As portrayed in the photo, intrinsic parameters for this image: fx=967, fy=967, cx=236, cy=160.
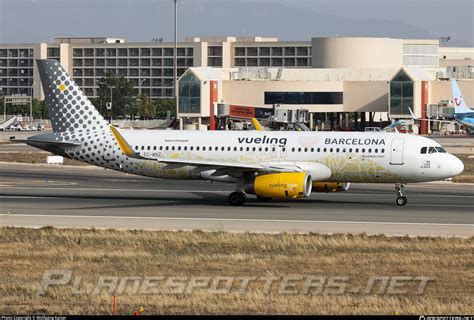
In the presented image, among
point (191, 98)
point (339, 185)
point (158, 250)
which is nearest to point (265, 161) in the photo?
point (339, 185)

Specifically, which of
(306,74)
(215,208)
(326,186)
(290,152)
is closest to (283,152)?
(290,152)

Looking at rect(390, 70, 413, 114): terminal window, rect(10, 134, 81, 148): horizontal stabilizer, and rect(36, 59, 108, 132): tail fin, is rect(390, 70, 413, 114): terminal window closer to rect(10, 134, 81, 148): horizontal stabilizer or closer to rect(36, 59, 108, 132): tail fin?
rect(36, 59, 108, 132): tail fin

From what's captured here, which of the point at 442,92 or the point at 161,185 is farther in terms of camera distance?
the point at 442,92

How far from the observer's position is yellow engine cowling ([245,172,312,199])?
138 ft

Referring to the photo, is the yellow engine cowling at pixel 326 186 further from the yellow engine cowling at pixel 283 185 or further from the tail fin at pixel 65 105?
the tail fin at pixel 65 105

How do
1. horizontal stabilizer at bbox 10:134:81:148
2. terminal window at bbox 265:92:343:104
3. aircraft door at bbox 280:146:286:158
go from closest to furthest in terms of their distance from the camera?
aircraft door at bbox 280:146:286:158 → horizontal stabilizer at bbox 10:134:81:148 → terminal window at bbox 265:92:343:104

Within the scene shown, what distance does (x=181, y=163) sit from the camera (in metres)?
43.5

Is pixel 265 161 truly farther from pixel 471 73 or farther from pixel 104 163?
pixel 471 73

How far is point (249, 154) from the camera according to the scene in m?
45.7

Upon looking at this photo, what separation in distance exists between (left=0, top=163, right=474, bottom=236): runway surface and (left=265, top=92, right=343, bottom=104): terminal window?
8246 centimetres

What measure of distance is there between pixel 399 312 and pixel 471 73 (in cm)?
12930

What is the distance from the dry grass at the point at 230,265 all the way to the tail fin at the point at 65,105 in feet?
43.1

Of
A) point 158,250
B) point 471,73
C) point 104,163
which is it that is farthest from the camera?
point 471,73

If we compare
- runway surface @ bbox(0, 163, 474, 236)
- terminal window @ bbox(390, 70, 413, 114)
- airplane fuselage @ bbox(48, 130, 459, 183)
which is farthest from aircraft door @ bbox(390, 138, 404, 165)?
terminal window @ bbox(390, 70, 413, 114)
